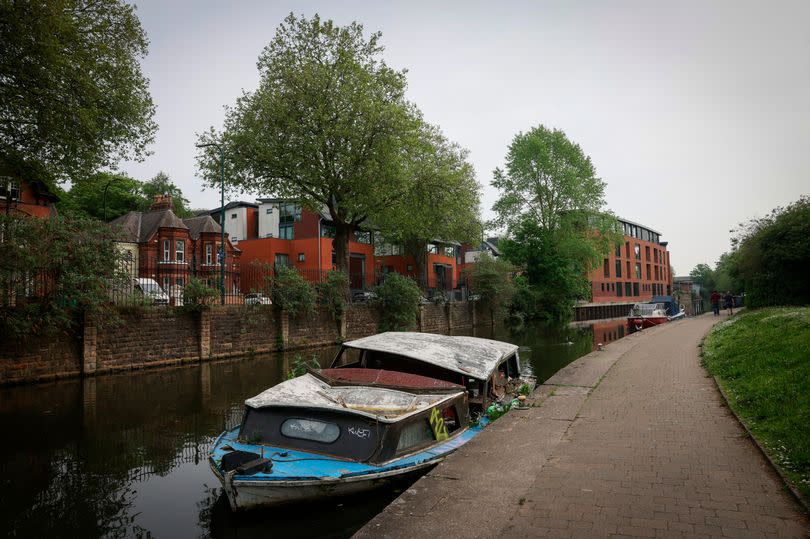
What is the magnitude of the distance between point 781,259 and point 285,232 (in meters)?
Result: 35.8

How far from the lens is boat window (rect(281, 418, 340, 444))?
658cm

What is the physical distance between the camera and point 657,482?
4.96 m

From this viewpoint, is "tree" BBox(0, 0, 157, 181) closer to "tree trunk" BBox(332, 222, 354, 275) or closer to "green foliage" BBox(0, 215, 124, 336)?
"green foliage" BBox(0, 215, 124, 336)

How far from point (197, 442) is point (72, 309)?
9657mm

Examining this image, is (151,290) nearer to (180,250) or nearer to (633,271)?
(180,250)

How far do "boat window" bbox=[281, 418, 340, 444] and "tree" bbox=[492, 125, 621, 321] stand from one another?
138ft

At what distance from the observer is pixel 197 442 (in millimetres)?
9539

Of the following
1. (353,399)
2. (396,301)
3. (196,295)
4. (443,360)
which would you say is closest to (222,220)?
(196,295)

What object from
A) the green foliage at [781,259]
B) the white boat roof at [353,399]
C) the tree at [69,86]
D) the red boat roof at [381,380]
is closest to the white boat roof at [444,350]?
the red boat roof at [381,380]

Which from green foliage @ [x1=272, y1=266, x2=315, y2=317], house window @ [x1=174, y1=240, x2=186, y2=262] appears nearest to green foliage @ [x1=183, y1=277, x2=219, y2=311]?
green foliage @ [x1=272, y1=266, x2=315, y2=317]

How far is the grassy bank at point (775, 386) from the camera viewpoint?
5.41 metres

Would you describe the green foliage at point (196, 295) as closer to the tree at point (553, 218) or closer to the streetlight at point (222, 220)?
the streetlight at point (222, 220)

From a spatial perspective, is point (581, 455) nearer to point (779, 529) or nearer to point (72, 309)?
point (779, 529)

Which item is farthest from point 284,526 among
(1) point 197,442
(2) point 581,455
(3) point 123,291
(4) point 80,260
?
(3) point 123,291
